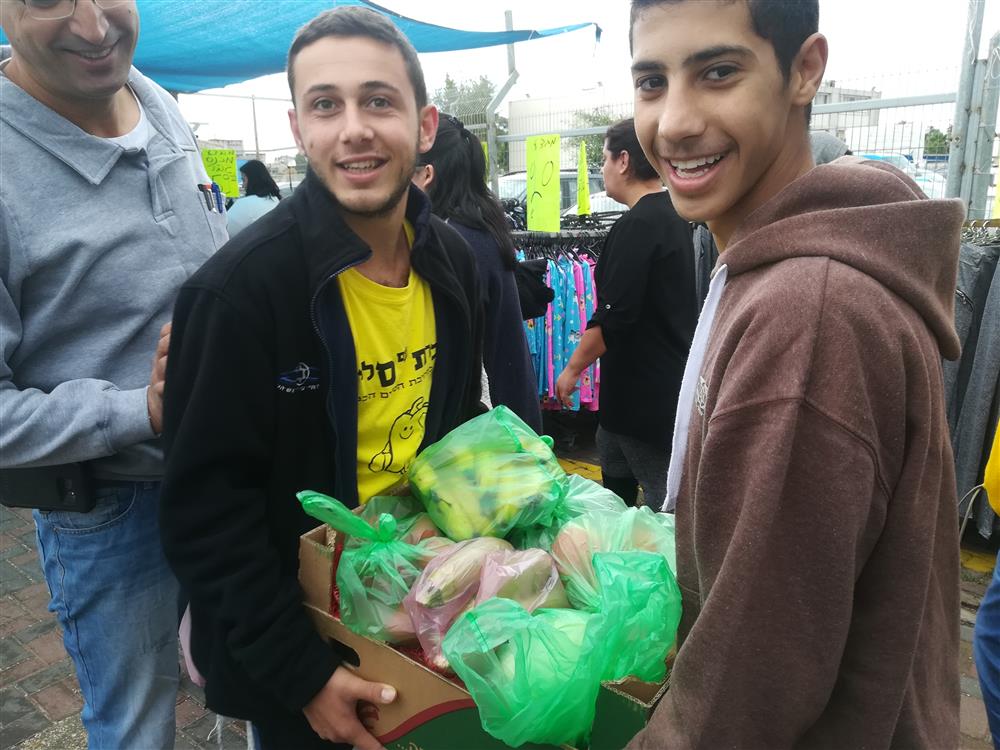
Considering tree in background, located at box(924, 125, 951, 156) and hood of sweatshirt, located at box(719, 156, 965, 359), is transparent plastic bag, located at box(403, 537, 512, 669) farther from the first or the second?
tree in background, located at box(924, 125, 951, 156)

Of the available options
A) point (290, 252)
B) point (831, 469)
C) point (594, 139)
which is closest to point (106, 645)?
point (290, 252)

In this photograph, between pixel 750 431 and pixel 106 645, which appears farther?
pixel 106 645

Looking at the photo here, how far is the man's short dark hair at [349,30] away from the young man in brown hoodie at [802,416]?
72cm

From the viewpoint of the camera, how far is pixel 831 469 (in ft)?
2.77

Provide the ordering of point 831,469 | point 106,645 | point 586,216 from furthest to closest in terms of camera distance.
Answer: point 586,216
point 106,645
point 831,469

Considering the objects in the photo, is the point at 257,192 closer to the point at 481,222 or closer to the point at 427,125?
the point at 481,222

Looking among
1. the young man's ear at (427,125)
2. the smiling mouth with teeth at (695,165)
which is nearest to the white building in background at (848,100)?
the young man's ear at (427,125)

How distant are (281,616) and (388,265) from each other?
2.82 ft

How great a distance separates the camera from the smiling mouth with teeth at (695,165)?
1073mm

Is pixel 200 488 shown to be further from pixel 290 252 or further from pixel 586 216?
pixel 586 216

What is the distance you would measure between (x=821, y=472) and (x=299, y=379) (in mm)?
1023

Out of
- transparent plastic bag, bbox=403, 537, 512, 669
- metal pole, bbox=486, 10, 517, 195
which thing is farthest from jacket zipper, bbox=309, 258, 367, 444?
metal pole, bbox=486, 10, 517, 195

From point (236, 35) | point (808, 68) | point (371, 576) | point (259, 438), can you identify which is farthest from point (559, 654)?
point (236, 35)

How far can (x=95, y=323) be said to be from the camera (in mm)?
1651
